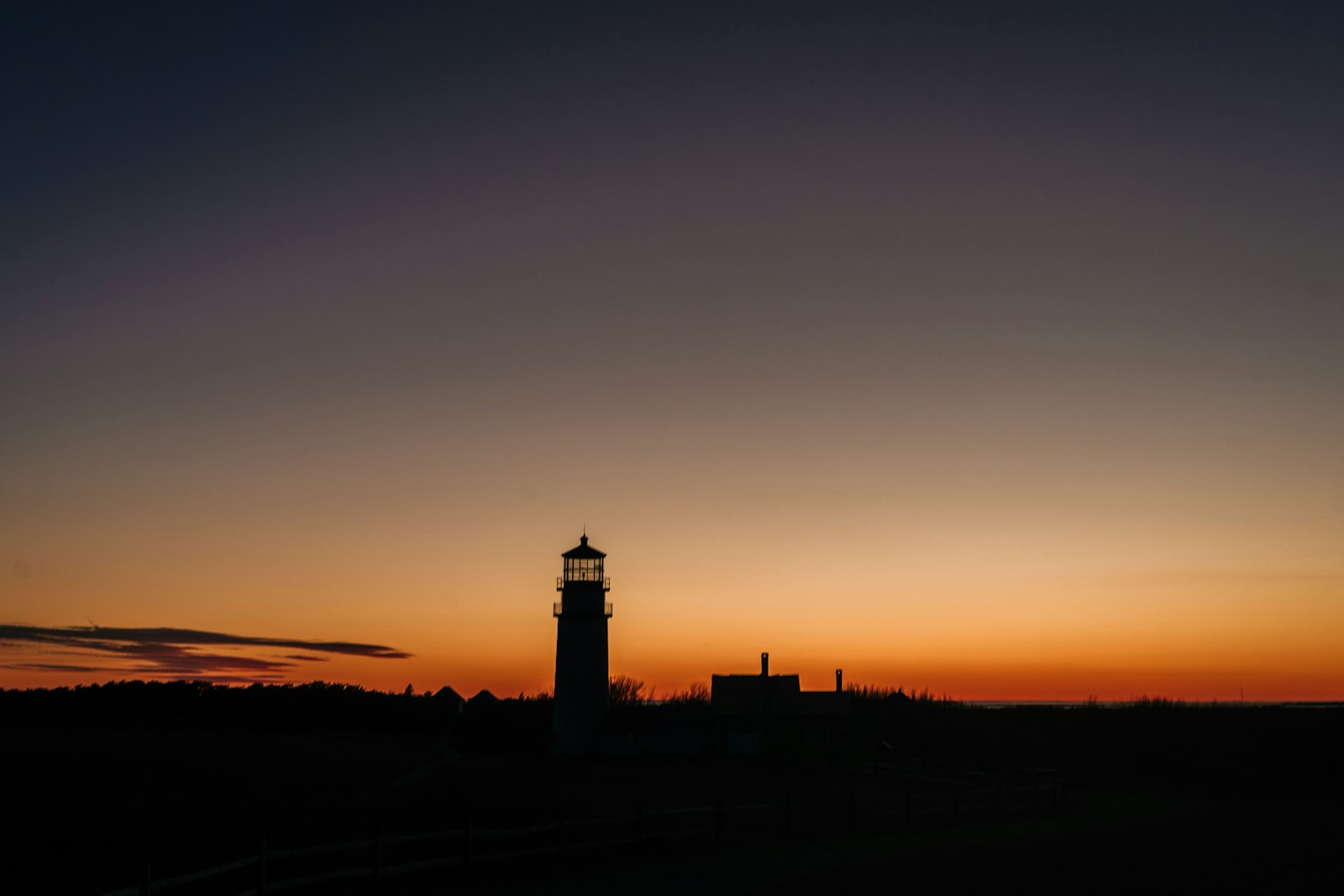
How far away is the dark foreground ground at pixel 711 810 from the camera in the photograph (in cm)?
2131

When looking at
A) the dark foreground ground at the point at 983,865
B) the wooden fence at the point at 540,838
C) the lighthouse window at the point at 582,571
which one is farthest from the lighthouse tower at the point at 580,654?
the dark foreground ground at the point at 983,865

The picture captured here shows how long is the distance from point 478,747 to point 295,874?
171 feet

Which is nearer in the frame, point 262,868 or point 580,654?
point 262,868

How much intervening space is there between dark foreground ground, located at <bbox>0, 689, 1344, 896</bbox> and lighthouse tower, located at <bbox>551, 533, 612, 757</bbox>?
2.85 metres

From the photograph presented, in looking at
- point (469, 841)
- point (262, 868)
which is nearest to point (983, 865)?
point (469, 841)

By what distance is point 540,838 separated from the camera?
23344 mm

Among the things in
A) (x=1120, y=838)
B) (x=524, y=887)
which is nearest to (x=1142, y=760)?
(x=1120, y=838)

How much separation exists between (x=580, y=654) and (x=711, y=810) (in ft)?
106

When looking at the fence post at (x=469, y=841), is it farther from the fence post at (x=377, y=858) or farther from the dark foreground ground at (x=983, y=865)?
the fence post at (x=377, y=858)

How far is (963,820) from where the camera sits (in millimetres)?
34156

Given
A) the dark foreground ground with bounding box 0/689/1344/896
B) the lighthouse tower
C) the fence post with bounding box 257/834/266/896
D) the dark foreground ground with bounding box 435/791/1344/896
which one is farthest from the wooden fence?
the lighthouse tower

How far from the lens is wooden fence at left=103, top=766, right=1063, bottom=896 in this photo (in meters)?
17.3

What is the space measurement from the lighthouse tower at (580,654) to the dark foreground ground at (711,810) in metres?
2.85

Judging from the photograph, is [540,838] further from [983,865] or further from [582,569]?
[582,569]
